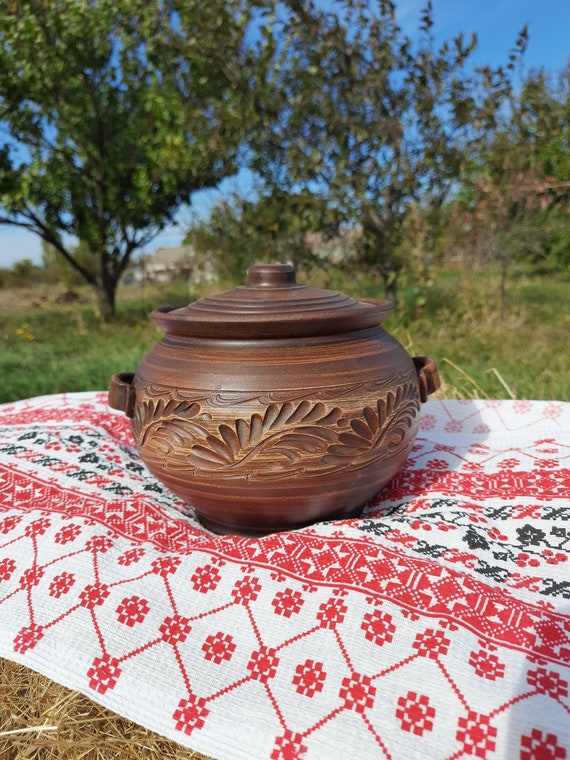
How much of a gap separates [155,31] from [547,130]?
15.2ft

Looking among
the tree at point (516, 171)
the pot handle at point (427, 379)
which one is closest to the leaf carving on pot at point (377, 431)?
the pot handle at point (427, 379)

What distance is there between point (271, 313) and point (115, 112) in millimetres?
7390

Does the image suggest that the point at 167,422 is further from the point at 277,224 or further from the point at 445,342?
the point at 277,224

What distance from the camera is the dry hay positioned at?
1.23 m

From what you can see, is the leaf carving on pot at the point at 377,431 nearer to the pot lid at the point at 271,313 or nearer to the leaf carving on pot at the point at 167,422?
the pot lid at the point at 271,313

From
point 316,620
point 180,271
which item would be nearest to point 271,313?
point 316,620

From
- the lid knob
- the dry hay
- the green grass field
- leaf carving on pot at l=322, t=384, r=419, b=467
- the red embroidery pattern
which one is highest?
the lid knob

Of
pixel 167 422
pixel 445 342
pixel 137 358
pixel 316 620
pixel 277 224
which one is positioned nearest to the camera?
pixel 316 620

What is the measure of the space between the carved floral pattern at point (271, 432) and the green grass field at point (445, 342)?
67.0 inches

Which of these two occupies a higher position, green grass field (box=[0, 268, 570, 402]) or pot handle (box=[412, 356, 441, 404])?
pot handle (box=[412, 356, 441, 404])

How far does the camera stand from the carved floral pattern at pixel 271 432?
1.43 metres

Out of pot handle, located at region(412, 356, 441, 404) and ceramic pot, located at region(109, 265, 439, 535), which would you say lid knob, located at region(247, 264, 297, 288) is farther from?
pot handle, located at region(412, 356, 441, 404)

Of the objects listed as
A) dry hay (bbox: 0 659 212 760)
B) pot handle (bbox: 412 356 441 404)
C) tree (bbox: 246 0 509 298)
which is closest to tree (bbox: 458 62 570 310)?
tree (bbox: 246 0 509 298)

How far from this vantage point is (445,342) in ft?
16.2
